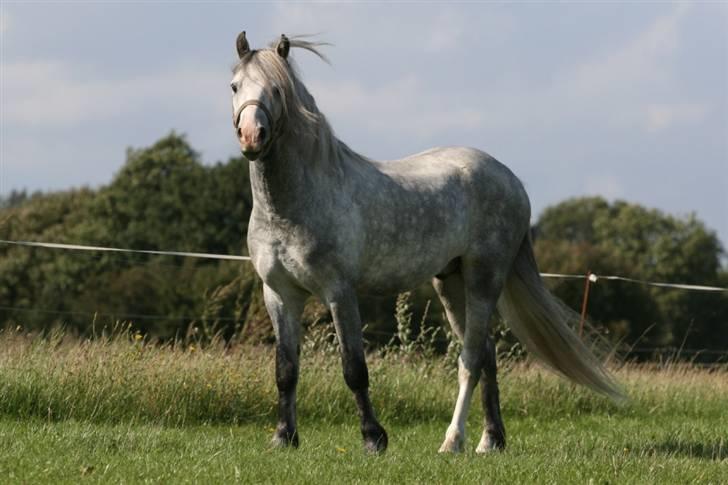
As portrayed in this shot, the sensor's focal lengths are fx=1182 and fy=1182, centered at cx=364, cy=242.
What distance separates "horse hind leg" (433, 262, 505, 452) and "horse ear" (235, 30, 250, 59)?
89.6 inches

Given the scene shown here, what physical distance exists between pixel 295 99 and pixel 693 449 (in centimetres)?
399

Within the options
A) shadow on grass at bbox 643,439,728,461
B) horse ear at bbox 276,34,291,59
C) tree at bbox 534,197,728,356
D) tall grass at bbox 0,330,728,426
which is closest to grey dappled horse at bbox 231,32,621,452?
horse ear at bbox 276,34,291,59

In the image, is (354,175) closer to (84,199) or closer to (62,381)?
(62,381)

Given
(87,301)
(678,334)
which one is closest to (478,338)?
(87,301)

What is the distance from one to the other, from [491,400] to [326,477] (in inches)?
97.4

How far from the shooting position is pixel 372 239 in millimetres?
7492

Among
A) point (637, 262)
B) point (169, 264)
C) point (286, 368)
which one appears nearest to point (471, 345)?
point (286, 368)

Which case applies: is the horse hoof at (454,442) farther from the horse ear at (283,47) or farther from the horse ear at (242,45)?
the horse ear at (242,45)

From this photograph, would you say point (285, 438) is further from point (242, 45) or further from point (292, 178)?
point (242, 45)

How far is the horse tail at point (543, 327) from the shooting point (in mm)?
8727

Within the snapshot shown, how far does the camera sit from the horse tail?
8.73 meters

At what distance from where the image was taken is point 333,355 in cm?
1134

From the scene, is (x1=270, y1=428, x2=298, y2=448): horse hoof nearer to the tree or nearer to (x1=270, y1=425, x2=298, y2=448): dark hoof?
(x1=270, y1=425, x2=298, y2=448): dark hoof

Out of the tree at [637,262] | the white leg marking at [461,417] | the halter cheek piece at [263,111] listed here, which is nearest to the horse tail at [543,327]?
the white leg marking at [461,417]
